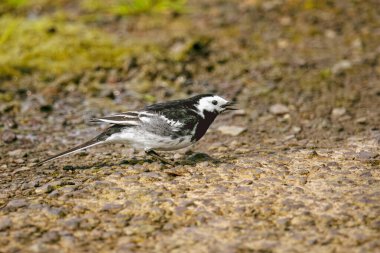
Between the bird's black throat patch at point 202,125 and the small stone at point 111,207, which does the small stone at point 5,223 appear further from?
the bird's black throat patch at point 202,125

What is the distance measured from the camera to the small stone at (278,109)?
813 centimetres

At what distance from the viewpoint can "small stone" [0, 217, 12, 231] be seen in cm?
463

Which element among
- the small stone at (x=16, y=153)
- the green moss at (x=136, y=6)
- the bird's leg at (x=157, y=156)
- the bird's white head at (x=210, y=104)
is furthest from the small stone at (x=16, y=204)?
the green moss at (x=136, y=6)

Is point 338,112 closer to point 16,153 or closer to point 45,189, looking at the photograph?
point 16,153

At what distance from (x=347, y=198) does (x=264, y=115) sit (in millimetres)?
3232

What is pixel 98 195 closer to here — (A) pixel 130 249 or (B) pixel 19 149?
(A) pixel 130 249

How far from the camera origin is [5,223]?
184 inches

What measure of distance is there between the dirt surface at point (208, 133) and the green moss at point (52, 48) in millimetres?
34

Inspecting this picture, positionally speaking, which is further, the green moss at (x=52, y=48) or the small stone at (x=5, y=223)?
the green moss at (x=52, y=48)

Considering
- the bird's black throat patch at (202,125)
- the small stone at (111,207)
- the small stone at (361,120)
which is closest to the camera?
the small stone at (111,207)

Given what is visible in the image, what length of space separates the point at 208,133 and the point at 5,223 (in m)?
3.33

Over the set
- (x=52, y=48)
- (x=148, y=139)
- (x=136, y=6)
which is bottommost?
(x=148, y=139)

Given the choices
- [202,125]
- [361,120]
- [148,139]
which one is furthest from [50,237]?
[361,120]

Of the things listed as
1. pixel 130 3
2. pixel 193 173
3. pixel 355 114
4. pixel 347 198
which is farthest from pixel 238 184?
pixel 130 3
